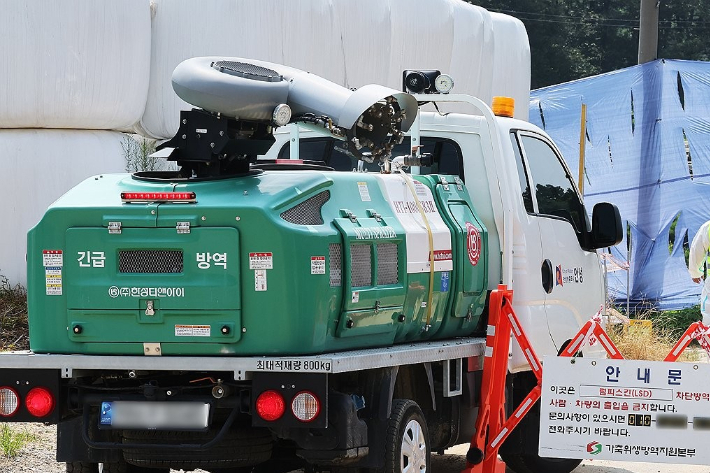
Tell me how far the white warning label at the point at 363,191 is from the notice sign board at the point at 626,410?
4.87 feet

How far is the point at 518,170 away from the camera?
337 inches

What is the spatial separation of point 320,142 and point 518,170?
1.29m

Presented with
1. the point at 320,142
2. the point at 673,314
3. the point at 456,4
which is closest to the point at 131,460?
the point at 320,142

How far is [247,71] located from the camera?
268 inches

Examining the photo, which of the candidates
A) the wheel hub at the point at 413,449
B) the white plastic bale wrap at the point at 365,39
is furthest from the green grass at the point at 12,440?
the white plastic bale wrap at the point at 365,39

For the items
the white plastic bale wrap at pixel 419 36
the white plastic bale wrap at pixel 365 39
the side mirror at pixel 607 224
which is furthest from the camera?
→ the white plastic bale wrap at pixel 419 36

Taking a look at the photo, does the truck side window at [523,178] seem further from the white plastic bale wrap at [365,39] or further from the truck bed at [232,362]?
the white plastic bale wrap at [365,39]

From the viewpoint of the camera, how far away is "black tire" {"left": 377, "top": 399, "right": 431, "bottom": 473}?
670 centimetres

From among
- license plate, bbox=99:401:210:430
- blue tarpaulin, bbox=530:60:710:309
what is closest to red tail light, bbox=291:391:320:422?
license plate, bbox=99:401:210:430

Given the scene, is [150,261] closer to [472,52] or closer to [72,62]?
[72,62]

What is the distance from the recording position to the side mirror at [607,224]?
29.5ft

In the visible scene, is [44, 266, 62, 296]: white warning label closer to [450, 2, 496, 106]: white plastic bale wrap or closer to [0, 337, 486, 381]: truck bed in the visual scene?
[0, 337, 486, 381]: truck bed

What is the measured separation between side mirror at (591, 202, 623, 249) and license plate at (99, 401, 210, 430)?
360cm

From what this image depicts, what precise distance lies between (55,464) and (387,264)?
3.34 m
